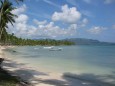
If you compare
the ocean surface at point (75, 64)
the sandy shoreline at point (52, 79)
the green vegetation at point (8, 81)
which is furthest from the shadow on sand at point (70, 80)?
the green vegetation at point (8, 81)

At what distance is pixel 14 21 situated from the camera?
133 ft

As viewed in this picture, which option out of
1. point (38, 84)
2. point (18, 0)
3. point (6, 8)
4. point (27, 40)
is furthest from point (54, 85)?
point (27, 40)

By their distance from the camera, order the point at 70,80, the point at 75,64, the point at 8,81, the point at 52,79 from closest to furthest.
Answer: the point at 8,81 < the point at 52,79 < the point at 70,80 < the point at 75,64

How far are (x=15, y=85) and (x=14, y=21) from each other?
28871 millimetres

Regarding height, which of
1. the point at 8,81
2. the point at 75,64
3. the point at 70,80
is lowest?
the point at 75,64

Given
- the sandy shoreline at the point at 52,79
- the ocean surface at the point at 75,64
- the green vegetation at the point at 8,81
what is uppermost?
the green vegetation at the point at 8,81

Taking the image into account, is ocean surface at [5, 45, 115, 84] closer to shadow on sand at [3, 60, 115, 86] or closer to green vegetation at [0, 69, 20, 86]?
shadow on sand at [3, 60, 115, 86]

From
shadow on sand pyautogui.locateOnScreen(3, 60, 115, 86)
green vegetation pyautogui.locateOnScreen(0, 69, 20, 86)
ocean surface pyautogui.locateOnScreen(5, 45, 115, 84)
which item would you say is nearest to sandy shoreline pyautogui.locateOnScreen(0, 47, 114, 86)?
shadow on sand pyautogui.locateOnScreen(3, 60, 115, 86)

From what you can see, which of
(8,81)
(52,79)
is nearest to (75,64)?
(52,79)

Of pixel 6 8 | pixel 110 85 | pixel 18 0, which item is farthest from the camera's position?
pixel 6 8

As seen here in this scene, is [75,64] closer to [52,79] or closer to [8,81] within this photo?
[52,79]

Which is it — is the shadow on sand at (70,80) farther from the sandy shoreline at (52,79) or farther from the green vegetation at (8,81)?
the green vegetation at (8,81)

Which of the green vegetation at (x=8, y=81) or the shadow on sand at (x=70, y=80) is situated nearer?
the green vegetation at (x=8, y=81)

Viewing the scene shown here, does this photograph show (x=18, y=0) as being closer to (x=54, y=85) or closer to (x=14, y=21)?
(x=54, y=85)
